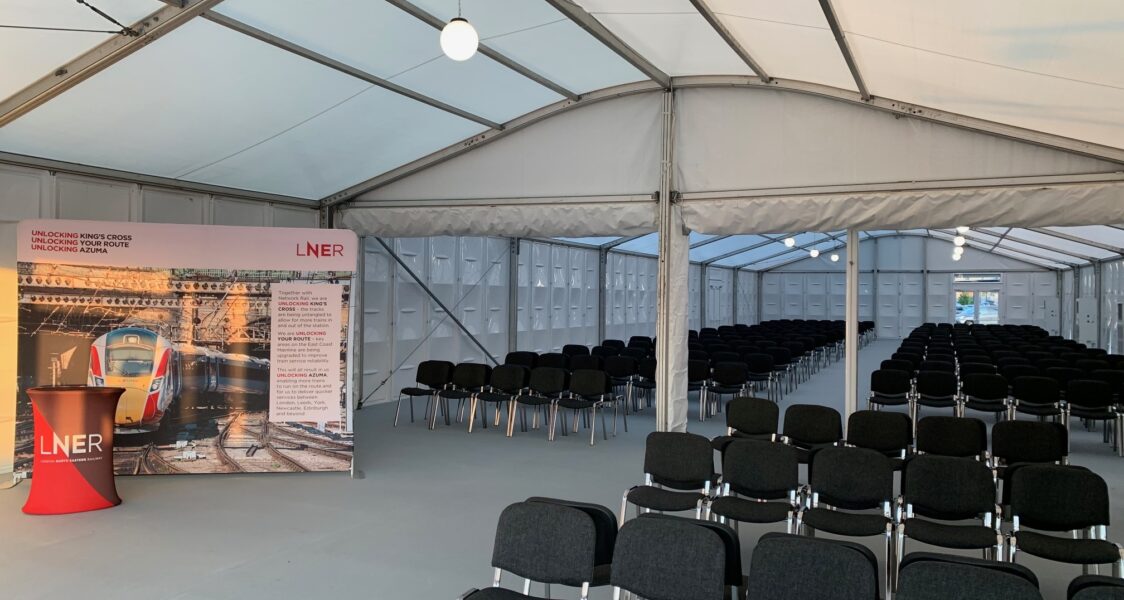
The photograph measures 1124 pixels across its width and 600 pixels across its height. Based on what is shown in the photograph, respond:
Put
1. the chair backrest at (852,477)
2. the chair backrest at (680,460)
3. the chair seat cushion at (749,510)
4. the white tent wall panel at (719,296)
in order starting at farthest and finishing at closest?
the white tent wall panel at (719,296), the chair backrest at (680,460), the chair backrest at (852,477), the chair seat cushion at (749,510)

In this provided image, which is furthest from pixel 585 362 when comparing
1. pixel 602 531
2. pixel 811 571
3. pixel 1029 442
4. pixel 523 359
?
pixel 811 571

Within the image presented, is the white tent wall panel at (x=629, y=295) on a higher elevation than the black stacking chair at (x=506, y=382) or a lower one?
higher

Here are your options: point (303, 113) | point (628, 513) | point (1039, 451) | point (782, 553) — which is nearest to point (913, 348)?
point (1039, 451)

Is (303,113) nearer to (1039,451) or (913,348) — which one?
(1039,451)

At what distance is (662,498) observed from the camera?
5191mm

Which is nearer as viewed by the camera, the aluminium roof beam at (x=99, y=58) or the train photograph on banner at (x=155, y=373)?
the aluminium roof beam at (x=99, y=58)

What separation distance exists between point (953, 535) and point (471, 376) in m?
6.89

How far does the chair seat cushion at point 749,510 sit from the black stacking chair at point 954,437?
6.32 feet

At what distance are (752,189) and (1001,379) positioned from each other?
3.92 meters

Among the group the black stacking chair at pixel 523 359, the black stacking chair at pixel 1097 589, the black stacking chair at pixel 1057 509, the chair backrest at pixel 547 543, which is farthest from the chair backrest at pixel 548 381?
the black stacking chair at pixel 1097 589

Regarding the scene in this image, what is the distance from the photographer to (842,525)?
4.60m

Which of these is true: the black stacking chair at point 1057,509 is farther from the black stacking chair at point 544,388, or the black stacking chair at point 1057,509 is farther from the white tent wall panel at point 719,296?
the white tent wall panel at point 719,296

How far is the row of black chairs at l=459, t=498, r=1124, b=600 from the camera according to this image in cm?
277

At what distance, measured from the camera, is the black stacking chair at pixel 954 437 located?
19.8 ft
